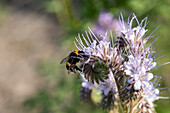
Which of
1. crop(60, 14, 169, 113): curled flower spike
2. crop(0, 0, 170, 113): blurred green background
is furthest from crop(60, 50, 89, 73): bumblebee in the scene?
crop(0, 0, 170, 113): blurred green background

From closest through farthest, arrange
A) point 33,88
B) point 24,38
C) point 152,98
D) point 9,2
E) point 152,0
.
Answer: point 152,98 → point 152,0 → point 33,88 → point 24,38 → point 9,2

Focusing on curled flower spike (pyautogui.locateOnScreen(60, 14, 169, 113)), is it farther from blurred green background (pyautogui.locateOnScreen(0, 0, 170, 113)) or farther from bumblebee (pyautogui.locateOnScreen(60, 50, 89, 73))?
blurred green background (pyautogui.locateOnScreen(0, 0, 170, 113))

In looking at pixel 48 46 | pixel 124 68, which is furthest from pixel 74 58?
pixel 48 46

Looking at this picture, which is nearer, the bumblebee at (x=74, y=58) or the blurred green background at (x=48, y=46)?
the bumblebee at (x=74, y=58)

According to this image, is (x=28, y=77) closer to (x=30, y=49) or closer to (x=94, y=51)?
(x=30, y=49)

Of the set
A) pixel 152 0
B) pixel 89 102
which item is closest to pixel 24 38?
pixel 152 0

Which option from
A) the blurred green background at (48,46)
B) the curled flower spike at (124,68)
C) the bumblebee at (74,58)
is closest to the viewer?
the curled flower spike at (124,68)

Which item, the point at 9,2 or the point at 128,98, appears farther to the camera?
the point at 9,2

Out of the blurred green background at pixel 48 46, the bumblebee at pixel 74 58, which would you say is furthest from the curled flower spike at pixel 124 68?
the blurred green background at pixel 48 46

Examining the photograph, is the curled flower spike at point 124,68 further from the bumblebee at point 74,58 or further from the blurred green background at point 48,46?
the blurred green background at point 48,46
